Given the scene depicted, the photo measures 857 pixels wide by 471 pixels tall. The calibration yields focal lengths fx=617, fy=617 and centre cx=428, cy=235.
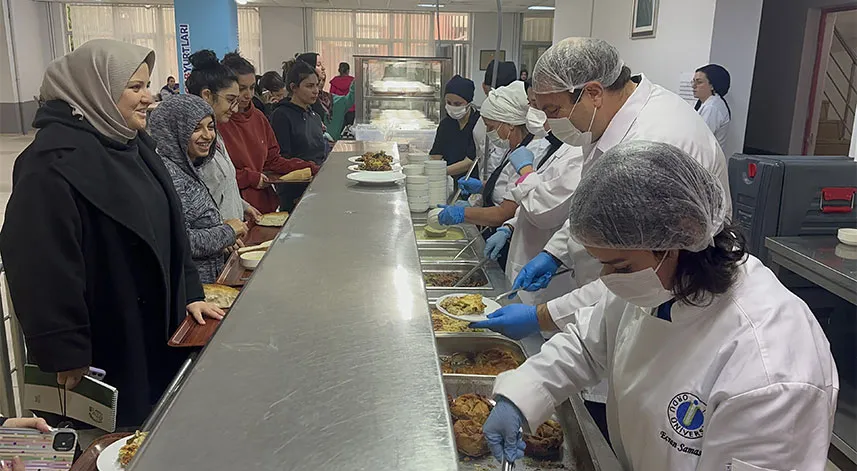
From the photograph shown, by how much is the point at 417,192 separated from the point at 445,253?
0.26 metres

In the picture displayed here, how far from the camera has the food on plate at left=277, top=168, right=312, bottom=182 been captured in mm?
2658

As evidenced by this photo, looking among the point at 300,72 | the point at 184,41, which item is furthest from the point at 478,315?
the point at 184,41

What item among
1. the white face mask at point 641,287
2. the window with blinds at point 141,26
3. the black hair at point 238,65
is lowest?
the white face mask at point 641,287

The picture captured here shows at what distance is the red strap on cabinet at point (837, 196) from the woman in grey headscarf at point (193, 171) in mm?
2111

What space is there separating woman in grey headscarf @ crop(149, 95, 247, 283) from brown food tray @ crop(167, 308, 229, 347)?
1.52ft

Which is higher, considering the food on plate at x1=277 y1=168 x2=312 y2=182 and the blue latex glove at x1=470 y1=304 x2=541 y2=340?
the food on plate at x1=277 y1=168 x2=312 y2=182

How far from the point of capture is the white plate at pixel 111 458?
81 cm

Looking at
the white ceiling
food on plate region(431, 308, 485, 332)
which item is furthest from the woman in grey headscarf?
the white ceiling

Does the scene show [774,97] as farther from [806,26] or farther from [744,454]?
[744,454]

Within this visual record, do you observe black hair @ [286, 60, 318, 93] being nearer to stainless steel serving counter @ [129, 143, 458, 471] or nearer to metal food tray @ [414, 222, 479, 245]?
metal food tray @ [414, 222, 479, 245]

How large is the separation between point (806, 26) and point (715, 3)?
81.9 inches

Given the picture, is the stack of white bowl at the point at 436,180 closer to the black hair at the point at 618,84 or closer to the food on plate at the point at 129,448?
the black hair at the point at 618,84

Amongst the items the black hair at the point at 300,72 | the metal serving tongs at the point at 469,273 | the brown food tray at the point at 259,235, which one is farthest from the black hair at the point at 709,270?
the black hair at the point at 300,72

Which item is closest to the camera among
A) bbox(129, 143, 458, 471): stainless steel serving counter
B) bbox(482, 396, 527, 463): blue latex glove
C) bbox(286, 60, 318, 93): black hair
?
bbox(129, 143, 458, 471): stainless steel serving counter
